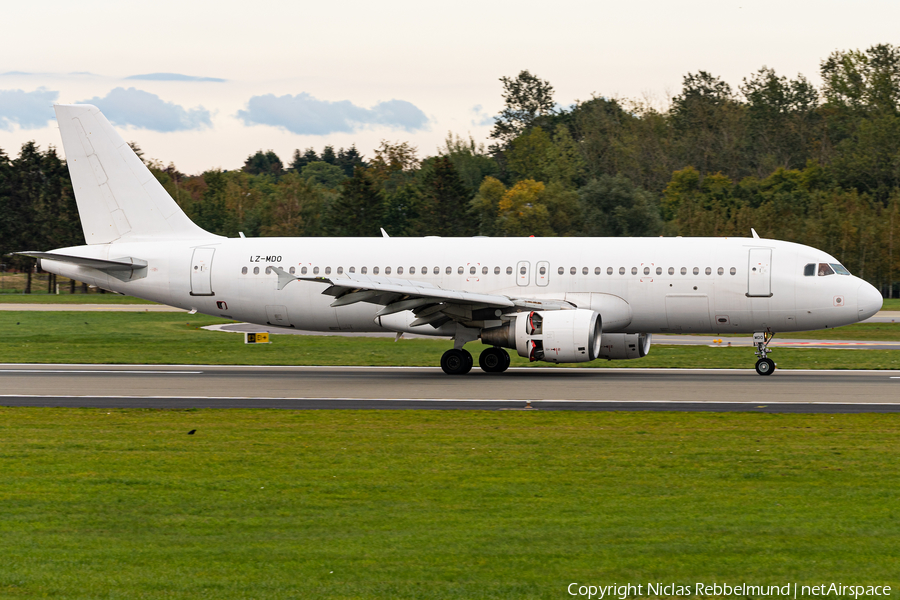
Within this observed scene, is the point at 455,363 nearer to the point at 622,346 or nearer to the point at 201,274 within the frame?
the point at 622,346

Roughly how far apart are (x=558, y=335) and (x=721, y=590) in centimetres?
1767

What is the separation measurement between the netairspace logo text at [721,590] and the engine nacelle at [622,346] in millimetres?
20798

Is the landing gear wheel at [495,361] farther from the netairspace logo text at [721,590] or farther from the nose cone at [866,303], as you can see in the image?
the netairspace logo text at [721,590]

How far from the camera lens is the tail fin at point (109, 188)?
30.8 m

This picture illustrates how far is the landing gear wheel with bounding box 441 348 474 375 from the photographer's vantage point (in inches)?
1120

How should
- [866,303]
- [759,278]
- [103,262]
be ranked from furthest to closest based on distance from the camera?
[103,262] → [759,278] → [866,303]

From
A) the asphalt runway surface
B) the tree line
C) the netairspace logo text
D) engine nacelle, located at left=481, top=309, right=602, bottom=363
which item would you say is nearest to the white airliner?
engine nacelle, located at left=481, top=309, right=602, bottom=363

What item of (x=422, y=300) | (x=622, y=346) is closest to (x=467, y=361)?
(x=422, y=300)

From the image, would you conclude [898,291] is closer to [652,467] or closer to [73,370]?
[73,370]

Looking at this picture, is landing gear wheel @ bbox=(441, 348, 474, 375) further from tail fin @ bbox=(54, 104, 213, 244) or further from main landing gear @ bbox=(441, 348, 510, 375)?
tail fin @ bbox=(54, 104, 213, 244)

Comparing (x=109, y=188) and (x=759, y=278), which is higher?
(x=109, y=188)

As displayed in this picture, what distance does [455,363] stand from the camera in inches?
1121

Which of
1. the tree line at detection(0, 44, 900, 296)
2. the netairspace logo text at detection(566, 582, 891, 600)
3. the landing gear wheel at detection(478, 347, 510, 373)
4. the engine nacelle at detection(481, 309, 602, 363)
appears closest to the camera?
the netairspace logo text at detection(566, 582, 891, 600)

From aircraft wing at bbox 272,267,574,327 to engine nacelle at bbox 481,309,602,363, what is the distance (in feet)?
2.94
